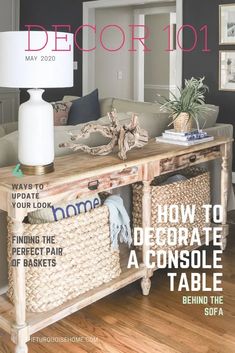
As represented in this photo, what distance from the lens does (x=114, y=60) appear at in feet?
25.5

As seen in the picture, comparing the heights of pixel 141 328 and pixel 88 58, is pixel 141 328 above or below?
below

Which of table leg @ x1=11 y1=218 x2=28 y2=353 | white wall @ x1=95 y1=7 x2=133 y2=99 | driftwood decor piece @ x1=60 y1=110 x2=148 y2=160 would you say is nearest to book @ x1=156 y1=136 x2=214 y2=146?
driftwood decor piece @ x1=60 y1=110 x2=148 y2=160

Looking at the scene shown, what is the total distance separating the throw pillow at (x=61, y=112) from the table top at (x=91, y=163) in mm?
1985

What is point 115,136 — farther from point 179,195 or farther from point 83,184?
point 179,195

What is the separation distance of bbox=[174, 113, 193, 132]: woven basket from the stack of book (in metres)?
0.03

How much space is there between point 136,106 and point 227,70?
1556 mm

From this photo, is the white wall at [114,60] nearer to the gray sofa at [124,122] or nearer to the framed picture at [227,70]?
the framed picture at [227,70]

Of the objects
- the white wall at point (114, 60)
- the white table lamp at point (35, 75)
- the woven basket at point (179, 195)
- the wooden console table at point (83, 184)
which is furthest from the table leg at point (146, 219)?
the white wall at point (114, 60)

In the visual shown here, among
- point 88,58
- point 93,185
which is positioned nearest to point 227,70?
point 88,58

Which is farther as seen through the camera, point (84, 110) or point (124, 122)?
point (84, 110)

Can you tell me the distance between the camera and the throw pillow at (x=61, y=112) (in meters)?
4.91

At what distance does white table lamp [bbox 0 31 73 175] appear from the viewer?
2.08 meters

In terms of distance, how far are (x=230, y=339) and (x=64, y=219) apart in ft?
3.17

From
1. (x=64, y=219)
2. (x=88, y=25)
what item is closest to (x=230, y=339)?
(x=64, y=219)
